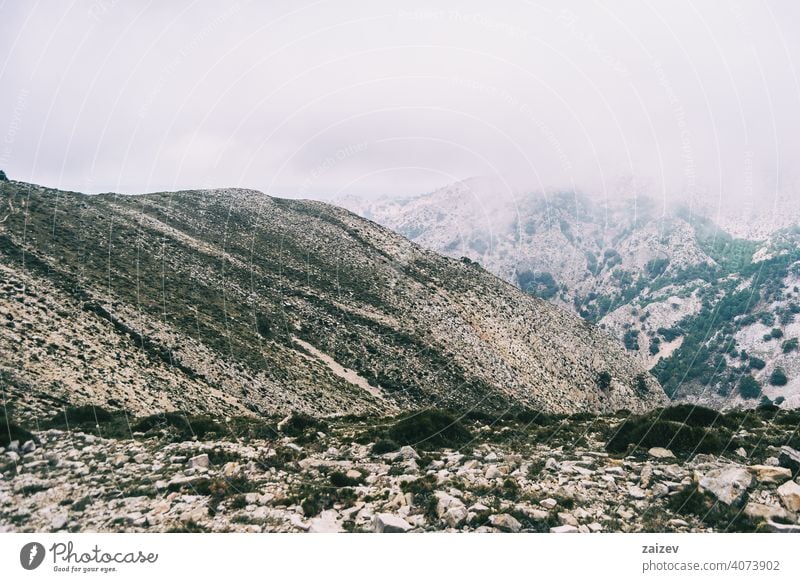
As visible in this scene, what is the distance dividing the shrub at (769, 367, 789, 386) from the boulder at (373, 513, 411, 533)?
234755 millimetres

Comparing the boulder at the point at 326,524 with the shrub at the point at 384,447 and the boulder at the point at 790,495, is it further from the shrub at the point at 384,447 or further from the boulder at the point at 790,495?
the boulder at the point at 790,495

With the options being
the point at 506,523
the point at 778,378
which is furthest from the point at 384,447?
the point at 778,378

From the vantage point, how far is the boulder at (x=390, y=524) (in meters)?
13.4

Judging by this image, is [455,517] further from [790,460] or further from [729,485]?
[790,460]

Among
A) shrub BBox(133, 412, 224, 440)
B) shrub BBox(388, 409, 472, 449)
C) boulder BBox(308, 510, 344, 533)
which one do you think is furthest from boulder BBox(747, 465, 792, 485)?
shrub BBox(133, 412, 224, 440)

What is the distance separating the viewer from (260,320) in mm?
54875

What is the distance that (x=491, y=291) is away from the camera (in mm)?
85062

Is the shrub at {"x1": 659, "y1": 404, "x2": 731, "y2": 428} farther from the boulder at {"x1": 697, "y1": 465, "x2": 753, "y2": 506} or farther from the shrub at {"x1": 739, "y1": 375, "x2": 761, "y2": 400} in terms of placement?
the shrub at {"x1": 739, "y1": 375, "x2": 761, "y2": 400}

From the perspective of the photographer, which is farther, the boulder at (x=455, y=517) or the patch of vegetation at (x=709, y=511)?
the patch of vegetation at (x=709, y=511)

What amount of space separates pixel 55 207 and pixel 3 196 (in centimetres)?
502

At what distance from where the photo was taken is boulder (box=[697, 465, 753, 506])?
14516 millimetres

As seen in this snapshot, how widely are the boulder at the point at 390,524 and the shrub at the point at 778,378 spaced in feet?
770

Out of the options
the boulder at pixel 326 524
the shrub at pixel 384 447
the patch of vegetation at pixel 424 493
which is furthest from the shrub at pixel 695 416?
the boulder at pixel 326 524

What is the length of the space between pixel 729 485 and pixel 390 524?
1090 centimetres
